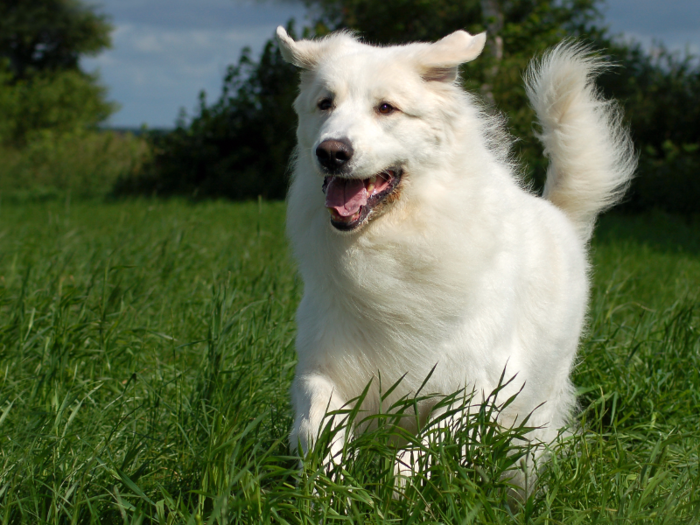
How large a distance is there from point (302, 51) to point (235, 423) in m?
1.62

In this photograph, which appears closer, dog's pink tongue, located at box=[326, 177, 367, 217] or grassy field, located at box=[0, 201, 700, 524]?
grassy field, located at box=[0, 201, 700, 524]

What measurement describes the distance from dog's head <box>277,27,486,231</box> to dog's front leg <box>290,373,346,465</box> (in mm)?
618

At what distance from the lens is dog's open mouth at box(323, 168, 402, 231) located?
8.36ft

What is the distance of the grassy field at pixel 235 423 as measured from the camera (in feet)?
7.23

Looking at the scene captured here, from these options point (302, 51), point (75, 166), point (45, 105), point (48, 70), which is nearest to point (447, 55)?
point (302, 51)

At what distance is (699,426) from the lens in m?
3.02

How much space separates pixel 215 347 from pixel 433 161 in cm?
132

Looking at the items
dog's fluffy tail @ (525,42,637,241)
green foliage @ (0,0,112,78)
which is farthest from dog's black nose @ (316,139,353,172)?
green foliage @ (0,0,112,78)

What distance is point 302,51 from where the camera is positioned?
295cm

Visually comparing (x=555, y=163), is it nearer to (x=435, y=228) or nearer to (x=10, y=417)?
(x=435, y=228)

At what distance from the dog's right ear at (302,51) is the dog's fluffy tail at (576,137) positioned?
5.00 feet

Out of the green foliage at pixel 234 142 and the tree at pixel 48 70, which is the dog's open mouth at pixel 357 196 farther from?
the tree at pixel 48 70

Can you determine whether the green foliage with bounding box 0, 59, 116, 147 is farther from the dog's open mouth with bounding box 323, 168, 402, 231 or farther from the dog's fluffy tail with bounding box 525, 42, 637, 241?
the dog's open mouth with bounding box 323, 168, 402, 231

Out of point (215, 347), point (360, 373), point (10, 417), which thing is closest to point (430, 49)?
point (360, 373)
